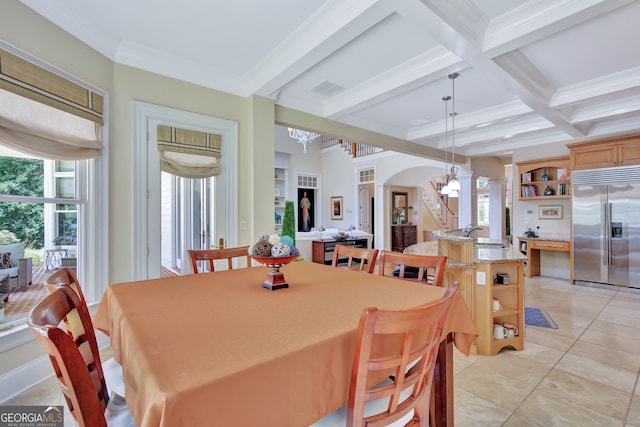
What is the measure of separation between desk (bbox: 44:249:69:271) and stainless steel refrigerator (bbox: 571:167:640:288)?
23.2 feet

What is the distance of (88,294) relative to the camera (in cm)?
262

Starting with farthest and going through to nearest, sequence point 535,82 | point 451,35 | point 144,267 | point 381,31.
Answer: point 535,82, point 144,267, point 381,31, point 451,35

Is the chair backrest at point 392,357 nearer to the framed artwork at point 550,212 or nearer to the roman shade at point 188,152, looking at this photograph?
the roman shade at point 188,152

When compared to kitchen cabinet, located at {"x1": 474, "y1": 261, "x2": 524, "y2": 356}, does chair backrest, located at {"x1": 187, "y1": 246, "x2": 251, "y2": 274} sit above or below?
above

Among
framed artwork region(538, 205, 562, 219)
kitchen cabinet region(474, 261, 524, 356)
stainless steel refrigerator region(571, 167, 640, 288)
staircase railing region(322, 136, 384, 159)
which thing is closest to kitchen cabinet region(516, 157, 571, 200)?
framed artwork region(538, 205, 562, 219)

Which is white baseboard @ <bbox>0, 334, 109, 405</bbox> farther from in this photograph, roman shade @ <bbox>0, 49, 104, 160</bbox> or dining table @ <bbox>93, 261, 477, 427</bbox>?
roman shade @ <bbox>0, 49, 104, 160</bbox>

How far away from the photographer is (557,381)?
2252 millimetres

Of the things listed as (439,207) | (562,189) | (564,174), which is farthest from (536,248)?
(439,207)

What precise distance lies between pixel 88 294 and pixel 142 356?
238 cm

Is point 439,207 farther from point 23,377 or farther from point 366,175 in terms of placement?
point 23,377

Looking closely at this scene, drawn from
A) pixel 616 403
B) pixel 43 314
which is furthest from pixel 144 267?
pixel 616 403

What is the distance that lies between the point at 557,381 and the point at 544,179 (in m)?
4.82

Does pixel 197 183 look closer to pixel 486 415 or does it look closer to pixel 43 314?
pixel 43 314

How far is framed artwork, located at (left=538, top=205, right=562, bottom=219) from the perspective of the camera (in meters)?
5.74
